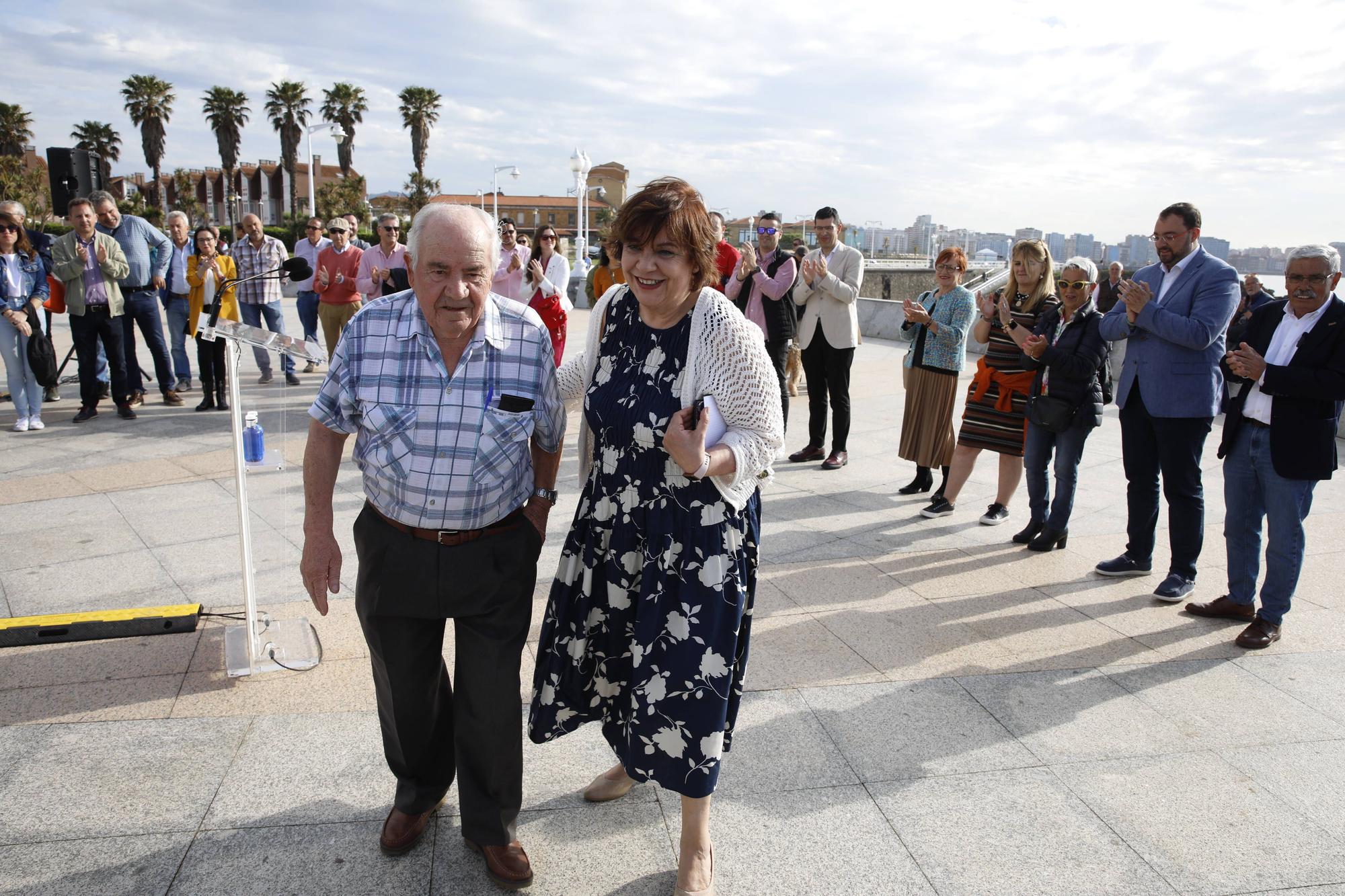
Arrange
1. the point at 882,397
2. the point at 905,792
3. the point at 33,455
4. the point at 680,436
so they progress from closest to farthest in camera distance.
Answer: the point at 680,436, the point at 905,792, the point at 33,455, the point at 882,397

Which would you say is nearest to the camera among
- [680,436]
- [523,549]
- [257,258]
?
[680,436]

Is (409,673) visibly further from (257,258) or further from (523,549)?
(257,258)

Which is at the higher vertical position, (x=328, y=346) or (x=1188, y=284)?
(x=1188, y=284)

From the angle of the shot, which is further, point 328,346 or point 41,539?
point 328,346

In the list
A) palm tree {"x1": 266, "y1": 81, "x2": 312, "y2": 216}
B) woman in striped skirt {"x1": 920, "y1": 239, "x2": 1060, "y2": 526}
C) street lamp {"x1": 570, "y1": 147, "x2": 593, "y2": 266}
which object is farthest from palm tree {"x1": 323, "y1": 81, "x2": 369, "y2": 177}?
woman in striped skirt {"x1": 920, "y1": 239, "x2": 1060, "y2": 526}

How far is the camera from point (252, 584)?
3496 mm

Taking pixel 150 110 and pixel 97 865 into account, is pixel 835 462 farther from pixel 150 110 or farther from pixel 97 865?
pixel 150 110

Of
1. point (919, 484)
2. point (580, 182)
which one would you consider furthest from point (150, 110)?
point (919, 484)

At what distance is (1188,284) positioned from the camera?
14.9 ft

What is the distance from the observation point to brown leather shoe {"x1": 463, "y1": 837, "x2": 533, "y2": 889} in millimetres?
2451

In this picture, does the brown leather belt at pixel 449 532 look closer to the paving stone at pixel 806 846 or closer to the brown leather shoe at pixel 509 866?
the brown leather shoe at pixel 509 866

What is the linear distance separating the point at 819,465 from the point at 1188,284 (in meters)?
3.35

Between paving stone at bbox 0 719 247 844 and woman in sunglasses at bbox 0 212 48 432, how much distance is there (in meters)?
5.83

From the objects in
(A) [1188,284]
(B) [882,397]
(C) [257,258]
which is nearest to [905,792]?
(A) [1188,284]
